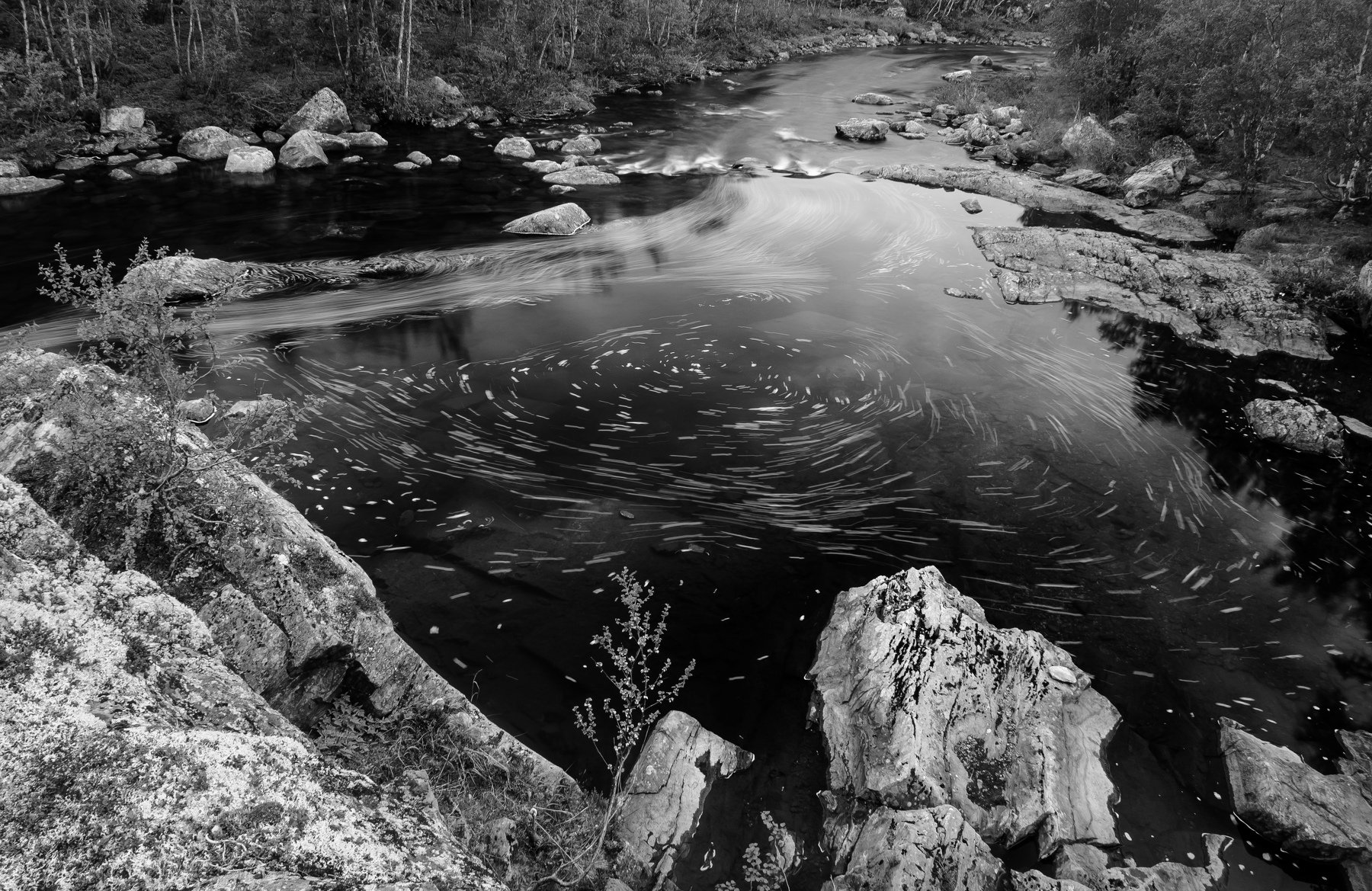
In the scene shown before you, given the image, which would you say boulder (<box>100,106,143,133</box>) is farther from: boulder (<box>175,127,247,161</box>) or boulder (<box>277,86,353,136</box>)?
boulder (<box>277,86,353,136</box>)

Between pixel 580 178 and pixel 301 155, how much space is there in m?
9.53

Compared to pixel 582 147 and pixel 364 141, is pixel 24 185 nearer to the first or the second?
pixel 364 141

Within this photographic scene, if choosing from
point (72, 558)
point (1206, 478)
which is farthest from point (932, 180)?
point (72, 558)

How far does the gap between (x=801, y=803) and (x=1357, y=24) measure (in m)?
24.6

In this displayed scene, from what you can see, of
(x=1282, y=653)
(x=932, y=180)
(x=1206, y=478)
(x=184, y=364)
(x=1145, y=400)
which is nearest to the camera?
(x=1282, y=653)

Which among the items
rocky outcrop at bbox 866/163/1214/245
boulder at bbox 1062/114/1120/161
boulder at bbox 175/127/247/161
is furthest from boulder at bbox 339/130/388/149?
boulder at bbox 1062/114/1120/161

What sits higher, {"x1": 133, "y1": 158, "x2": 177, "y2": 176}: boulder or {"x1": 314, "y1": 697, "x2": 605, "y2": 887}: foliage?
{"x1": 314, "y1": 697, "x2": 605, "y2": 887}: foliage

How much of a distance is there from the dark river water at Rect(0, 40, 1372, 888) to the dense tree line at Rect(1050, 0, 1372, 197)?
8299 mm

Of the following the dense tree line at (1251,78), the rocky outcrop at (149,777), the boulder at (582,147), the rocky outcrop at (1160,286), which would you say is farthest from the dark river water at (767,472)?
the boulder at (582,147)

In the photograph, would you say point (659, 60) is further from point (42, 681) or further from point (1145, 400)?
point (42, 681)

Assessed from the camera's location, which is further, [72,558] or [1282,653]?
[1282,653]

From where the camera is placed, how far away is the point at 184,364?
1220 cm

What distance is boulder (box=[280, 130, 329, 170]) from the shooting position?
24656mm

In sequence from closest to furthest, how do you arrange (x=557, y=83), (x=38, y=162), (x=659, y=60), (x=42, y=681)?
1. (x=42, y=681)
2. (x=38, y=162)
3. (x=557, y=83)
4. (x=659, y=60)
